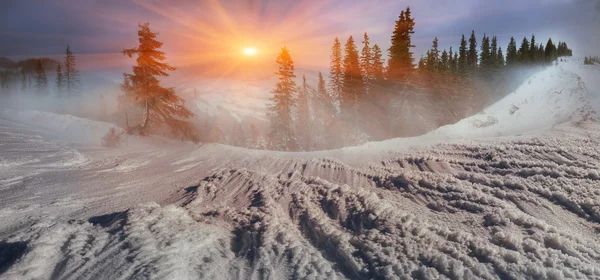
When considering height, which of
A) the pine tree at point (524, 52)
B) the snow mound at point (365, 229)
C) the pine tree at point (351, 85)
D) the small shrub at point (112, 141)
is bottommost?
the snow mound at point (365, 229)

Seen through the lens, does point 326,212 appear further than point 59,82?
No

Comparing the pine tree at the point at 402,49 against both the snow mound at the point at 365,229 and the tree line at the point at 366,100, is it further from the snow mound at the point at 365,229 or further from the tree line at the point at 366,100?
the snow mound at the point at 365,229

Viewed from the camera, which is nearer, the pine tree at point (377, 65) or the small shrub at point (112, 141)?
the small shrub at point (112, 141)

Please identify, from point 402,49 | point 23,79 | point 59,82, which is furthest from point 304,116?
point 23,79

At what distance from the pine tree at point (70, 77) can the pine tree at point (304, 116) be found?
49.4 metres

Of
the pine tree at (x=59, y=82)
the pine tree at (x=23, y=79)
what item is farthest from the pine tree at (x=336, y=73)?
the pine tree at (x=23, y=79)

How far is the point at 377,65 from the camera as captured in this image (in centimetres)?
3706

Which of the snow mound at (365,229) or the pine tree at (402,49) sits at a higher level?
the pine tree at (402,49)

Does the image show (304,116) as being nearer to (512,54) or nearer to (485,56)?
(485,56)

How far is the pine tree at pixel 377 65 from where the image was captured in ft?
→ 118

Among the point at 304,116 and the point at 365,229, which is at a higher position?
the point at 304,116

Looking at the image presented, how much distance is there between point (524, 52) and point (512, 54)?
4249mm

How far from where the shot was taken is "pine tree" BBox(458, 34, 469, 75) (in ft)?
160

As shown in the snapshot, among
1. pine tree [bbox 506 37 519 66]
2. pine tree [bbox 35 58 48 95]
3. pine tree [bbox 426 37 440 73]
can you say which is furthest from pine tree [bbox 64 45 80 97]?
pine tree [bbox 506 37 519 66]
